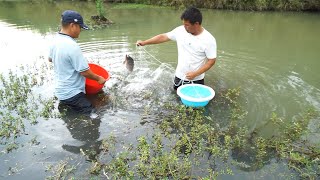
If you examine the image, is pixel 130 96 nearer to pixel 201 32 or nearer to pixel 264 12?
pixel 201 32

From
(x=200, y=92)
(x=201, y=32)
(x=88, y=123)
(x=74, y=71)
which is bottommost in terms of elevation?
(x=88, y=123)

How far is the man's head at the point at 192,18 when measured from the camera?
4484mm

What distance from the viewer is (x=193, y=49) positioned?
4945mm

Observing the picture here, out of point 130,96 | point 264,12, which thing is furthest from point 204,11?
point 130,96

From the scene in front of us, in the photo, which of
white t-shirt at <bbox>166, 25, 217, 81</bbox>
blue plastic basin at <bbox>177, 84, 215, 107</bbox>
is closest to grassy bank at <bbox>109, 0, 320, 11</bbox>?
white t-shirt at <bbox>166, 25, 217, 81</bbox>

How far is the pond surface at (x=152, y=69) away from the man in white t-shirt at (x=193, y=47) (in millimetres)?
715

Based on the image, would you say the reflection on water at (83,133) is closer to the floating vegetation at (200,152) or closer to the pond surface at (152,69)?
the pond surface at (152,69)

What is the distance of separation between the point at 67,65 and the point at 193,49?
2.03 metres

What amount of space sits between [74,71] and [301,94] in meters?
4.37

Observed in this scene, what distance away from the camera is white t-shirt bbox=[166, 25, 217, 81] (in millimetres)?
4785

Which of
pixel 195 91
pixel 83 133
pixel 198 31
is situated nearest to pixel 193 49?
pixel 198 31

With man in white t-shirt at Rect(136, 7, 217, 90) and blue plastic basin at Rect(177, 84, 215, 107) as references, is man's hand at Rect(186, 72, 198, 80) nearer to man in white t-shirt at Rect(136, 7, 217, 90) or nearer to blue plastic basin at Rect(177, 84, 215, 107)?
man in white t-shirt at Rect(136, 7, 217, 90)

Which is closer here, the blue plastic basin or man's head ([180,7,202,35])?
man's head ([180,7,202,35])

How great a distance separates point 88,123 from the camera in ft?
15.7
